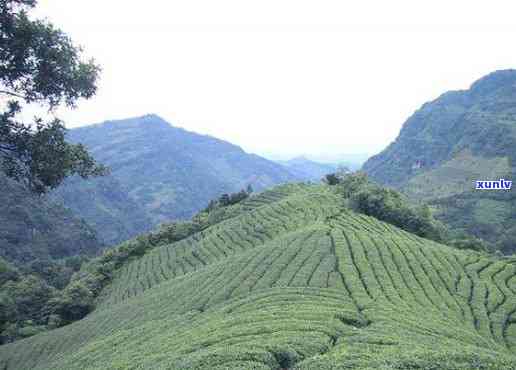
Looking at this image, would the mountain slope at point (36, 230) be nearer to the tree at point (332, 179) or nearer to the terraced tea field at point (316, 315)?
the tree at point (332, 179)

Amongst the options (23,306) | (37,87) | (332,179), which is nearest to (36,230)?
(23,306)

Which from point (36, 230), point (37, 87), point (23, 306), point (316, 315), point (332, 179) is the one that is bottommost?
point (23, 306)

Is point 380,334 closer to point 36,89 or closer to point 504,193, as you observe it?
point 36,89

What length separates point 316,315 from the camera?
2194 cm

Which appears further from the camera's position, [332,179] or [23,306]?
[332,179]

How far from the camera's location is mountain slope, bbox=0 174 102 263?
12688 cm

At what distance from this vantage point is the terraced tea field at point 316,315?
52.9ft

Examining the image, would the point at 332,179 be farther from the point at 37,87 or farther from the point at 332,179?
the point at 37,87

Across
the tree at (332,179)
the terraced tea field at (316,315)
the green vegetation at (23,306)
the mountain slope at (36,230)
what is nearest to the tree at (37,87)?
the terraced tea field at (316,315)

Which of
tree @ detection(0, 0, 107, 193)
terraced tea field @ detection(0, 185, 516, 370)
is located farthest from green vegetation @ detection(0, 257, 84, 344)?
tree @ detection(0, 0, 107, 193)

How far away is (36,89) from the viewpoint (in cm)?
1728

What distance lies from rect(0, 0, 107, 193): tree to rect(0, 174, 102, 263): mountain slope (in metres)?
112

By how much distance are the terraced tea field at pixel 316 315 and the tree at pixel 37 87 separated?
8.90 m

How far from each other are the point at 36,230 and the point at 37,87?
135 m
